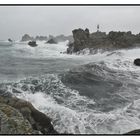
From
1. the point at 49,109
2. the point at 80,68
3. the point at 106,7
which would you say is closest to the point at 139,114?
the point at 49,109

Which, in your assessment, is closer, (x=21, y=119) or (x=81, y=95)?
(x=21, y=119)

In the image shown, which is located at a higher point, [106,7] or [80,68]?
[106,7]

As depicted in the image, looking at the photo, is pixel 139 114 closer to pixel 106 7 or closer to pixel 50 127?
pixel 50 127

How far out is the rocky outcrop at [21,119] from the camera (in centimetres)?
387

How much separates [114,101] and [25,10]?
2627 millimetres

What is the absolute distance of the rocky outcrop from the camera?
3.87 meters

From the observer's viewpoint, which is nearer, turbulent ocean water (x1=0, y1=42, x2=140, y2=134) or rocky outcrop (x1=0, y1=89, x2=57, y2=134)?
rocky outcrop (x1=0, y1=89, x2=57, y2=134)

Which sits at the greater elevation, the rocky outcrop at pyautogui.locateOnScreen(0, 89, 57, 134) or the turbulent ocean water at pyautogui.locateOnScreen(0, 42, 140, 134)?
the rocky outcrop at pyautogui.locateOnScreen(0, 89, 57, 134)

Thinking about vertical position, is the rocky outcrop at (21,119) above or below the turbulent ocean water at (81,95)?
above

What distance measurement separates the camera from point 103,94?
6137 millimetres

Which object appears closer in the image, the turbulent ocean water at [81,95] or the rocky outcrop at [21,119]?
the rocky outcrop at [21,119]

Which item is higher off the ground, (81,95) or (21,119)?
(21,119)

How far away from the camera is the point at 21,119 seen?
3.96 m
